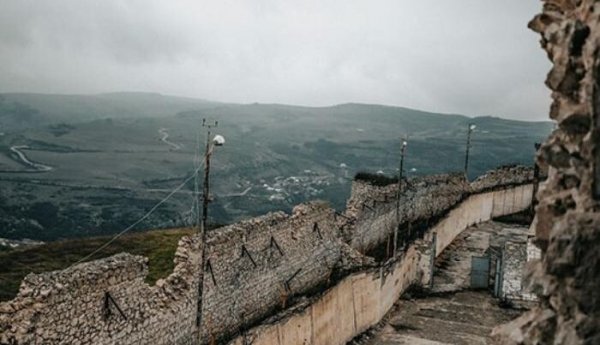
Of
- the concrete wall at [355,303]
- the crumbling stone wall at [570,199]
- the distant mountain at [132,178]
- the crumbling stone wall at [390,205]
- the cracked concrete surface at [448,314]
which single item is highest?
the crumbling stone wall at [570,199]

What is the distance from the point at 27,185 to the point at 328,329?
93478 millimetres

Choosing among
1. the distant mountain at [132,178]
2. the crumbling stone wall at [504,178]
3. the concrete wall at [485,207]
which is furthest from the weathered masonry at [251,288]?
the distant mountain at [132,178]

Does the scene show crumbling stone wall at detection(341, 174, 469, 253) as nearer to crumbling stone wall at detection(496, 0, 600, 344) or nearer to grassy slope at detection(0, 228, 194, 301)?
grassy slope at detection(0, 228, 194, 301)

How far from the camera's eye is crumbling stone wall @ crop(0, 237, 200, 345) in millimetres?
11492

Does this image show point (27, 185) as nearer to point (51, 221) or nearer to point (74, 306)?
point (51, 221)

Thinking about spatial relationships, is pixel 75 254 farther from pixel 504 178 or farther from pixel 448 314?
pixel 504 178

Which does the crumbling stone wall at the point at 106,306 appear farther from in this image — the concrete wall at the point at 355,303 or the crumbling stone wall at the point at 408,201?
the crumbling stone wall at the point at 408,201

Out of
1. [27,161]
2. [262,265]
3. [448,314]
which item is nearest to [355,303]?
[262,265]

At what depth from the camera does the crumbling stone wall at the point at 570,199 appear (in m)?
6.50

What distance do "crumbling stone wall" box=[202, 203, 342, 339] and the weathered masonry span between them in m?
0.04

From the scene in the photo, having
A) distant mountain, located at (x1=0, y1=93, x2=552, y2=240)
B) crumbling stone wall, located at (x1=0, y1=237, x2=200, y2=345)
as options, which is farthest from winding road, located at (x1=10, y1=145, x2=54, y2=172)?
crumbling stone wall, located at (x1=0, y1=237, x2=200, y2=345)

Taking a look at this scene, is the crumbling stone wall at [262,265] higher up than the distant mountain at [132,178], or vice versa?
→ the crumbling stone wall at [262,265]

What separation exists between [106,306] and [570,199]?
402 inches

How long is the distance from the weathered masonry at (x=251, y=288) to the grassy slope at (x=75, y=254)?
4.49 m
